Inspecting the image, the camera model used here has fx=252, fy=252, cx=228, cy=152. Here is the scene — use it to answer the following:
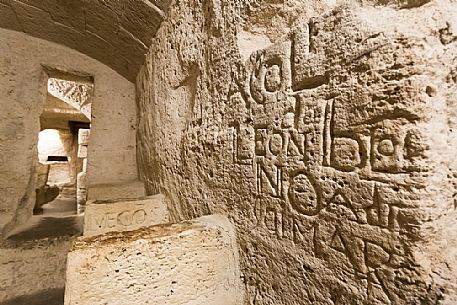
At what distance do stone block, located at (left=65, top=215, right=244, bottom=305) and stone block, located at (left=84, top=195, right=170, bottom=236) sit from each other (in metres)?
0.72

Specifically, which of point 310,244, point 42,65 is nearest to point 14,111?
point 42,65

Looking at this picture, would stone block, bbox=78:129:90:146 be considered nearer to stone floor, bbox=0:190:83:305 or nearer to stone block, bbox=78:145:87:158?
stone block, bbox=78:145:87:158

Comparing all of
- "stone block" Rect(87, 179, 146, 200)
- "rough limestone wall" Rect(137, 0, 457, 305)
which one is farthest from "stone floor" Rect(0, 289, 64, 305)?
"rough limestone wall" Rect(137, 0, 457, 305)

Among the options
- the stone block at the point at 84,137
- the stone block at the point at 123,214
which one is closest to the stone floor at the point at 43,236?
the stone block at the point at 123,214

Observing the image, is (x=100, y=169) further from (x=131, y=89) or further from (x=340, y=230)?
(x=340, y=230)

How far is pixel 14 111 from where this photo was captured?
9.14 ft

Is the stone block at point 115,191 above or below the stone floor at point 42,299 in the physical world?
above

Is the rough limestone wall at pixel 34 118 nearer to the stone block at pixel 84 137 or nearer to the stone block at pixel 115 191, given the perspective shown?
the stone block at pixel 115 191

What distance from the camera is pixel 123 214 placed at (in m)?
1.90

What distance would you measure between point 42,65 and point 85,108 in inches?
68.4

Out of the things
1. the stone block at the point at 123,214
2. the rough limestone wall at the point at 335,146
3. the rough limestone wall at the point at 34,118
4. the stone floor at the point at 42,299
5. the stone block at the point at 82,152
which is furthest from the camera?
the stone block at the point at 82,152

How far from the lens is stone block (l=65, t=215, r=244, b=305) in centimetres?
103

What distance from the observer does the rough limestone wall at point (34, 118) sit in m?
2.73

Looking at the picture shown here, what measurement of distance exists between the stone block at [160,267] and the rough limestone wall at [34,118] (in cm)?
220
